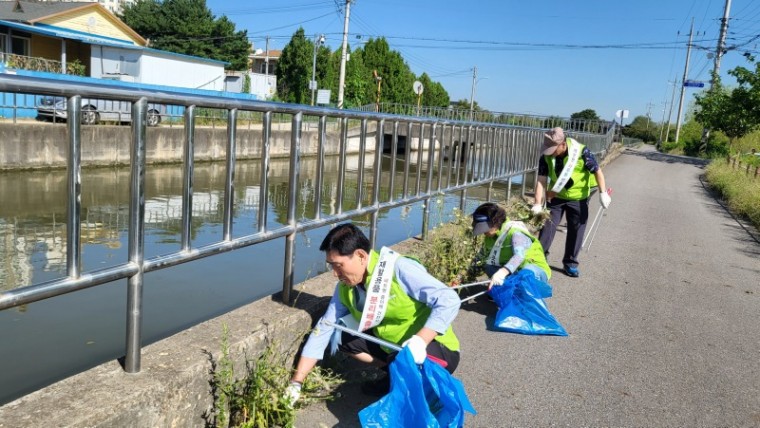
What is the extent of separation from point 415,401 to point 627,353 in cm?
214

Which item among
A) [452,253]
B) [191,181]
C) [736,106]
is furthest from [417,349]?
[736,106]

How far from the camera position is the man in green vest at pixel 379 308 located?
3100 millimetres

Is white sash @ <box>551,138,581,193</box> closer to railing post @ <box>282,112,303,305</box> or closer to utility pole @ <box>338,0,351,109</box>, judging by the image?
railing post @ <box>282,112,303,305</box>

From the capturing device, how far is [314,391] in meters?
3.33

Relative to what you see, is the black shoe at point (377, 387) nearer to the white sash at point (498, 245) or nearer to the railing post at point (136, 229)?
the railing post at point (136, 229)

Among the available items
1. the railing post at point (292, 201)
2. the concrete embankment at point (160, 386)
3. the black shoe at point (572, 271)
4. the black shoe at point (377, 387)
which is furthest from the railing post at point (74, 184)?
the black shoe at point (572, 271)

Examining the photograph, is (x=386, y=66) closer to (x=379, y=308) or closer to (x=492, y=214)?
(x=492, y=214)

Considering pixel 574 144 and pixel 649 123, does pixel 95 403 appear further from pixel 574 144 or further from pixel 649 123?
pixel 649 123

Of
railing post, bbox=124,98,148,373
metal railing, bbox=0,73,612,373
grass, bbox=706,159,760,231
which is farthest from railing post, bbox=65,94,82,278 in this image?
grass, bbox=706,159,760,231

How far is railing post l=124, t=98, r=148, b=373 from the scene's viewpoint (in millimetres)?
Answer: 2365

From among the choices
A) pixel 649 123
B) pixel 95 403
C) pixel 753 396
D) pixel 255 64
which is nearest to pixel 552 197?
pixel 753 396

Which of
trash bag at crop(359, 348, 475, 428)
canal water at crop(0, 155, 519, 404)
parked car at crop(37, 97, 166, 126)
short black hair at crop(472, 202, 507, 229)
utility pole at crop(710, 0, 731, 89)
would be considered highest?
utility pole at crop(710, 0, 731, 89)

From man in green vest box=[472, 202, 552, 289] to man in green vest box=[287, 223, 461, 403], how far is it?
143cm

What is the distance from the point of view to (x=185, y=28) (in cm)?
5634
